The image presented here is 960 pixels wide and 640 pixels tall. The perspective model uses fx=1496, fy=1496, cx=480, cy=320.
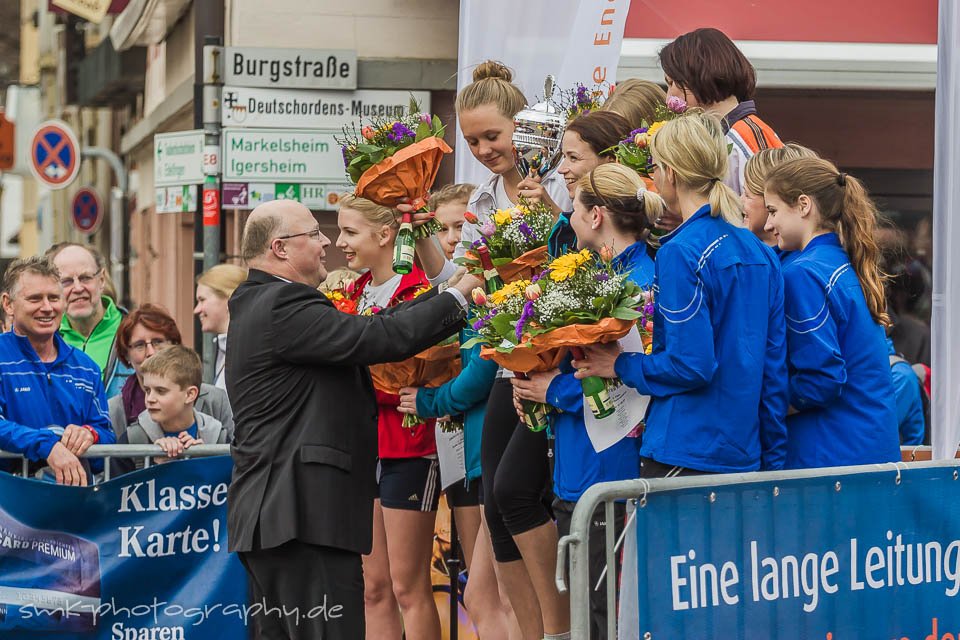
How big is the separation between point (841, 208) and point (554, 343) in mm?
1194

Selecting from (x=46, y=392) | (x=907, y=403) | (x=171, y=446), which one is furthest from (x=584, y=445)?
(x=907, y=403)

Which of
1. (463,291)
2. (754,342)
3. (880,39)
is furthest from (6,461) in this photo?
(880,39)

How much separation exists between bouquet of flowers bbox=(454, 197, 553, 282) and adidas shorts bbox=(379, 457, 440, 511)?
49.7 inches

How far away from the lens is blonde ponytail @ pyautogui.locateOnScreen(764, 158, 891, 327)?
5219 mm

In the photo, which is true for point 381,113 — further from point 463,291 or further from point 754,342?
point 754,342

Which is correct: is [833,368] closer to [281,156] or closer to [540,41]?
[540,41]

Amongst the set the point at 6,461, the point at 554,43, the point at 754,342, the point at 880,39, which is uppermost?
the point at 880,39

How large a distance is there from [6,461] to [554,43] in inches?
A: 131

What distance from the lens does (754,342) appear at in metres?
4.86

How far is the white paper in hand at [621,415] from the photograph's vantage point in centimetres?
509

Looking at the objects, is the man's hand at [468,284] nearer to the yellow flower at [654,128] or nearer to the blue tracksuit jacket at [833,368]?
the yellow flower at [654,128]

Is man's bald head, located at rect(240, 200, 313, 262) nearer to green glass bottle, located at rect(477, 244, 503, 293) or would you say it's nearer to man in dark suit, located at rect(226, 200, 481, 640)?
man in dark suit, located at rect(226, 200, 481, 640)

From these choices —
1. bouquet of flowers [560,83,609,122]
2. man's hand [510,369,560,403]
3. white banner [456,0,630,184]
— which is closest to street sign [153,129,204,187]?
white banner [456,0,630,184]

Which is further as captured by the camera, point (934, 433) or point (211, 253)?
point (211, 253)
